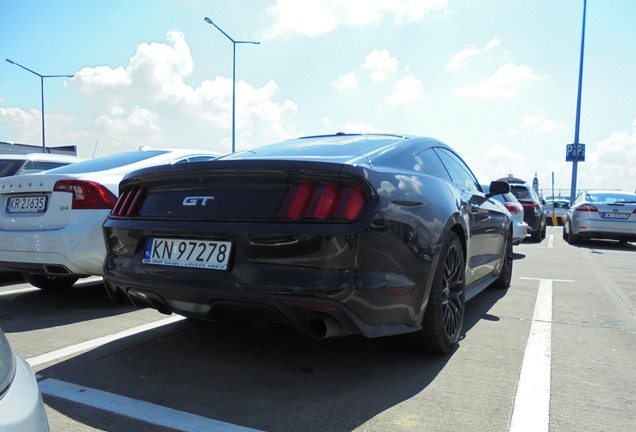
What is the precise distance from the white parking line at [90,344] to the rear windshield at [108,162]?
1.61m

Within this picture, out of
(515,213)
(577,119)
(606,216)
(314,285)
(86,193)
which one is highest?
(577,119)

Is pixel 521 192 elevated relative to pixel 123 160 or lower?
lower

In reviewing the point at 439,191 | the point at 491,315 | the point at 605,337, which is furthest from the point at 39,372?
the point at 605,337

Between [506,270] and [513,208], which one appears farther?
[513,208]

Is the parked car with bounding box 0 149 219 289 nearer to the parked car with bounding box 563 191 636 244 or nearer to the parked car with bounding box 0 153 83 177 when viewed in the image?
the parked car with bounding box 0 153 83 177

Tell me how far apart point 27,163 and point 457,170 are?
5.57 meters

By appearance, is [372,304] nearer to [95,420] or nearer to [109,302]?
[95,420]

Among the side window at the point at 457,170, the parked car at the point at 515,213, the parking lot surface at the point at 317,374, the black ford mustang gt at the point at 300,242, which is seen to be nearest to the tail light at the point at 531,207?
the parked car at the point at 515,213

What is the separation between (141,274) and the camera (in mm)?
2875

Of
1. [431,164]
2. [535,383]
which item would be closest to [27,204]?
[431,164]

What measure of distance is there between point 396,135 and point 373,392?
1917 millimetres

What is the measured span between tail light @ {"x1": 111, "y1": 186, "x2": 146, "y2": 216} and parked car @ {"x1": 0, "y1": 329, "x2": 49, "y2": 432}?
5.94 feet

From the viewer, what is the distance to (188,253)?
2.74 meters

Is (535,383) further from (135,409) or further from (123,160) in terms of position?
(123,160)
